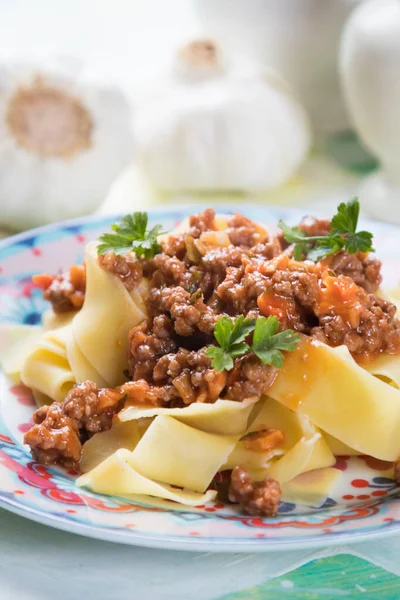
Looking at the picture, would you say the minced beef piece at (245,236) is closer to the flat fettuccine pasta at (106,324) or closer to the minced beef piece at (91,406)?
the flat fettuccine pasta at (106,324)

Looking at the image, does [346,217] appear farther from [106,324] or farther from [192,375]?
[106,324]

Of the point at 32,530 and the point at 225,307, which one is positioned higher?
the point at 225,307

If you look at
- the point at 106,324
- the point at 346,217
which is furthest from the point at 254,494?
the point at 346,217

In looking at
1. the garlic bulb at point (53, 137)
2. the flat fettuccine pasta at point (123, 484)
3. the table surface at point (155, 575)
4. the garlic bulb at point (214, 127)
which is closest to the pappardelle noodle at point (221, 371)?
the flat fettuccine pasta at point (123, 484)

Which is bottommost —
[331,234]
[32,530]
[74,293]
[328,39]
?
[32,530]

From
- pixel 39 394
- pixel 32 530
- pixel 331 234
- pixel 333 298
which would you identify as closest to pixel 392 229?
pixel 331 234

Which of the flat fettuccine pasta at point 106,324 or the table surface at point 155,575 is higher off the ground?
the flat fettuccine pasta at point 106,324

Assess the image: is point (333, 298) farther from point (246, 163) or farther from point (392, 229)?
point (246, 163)
